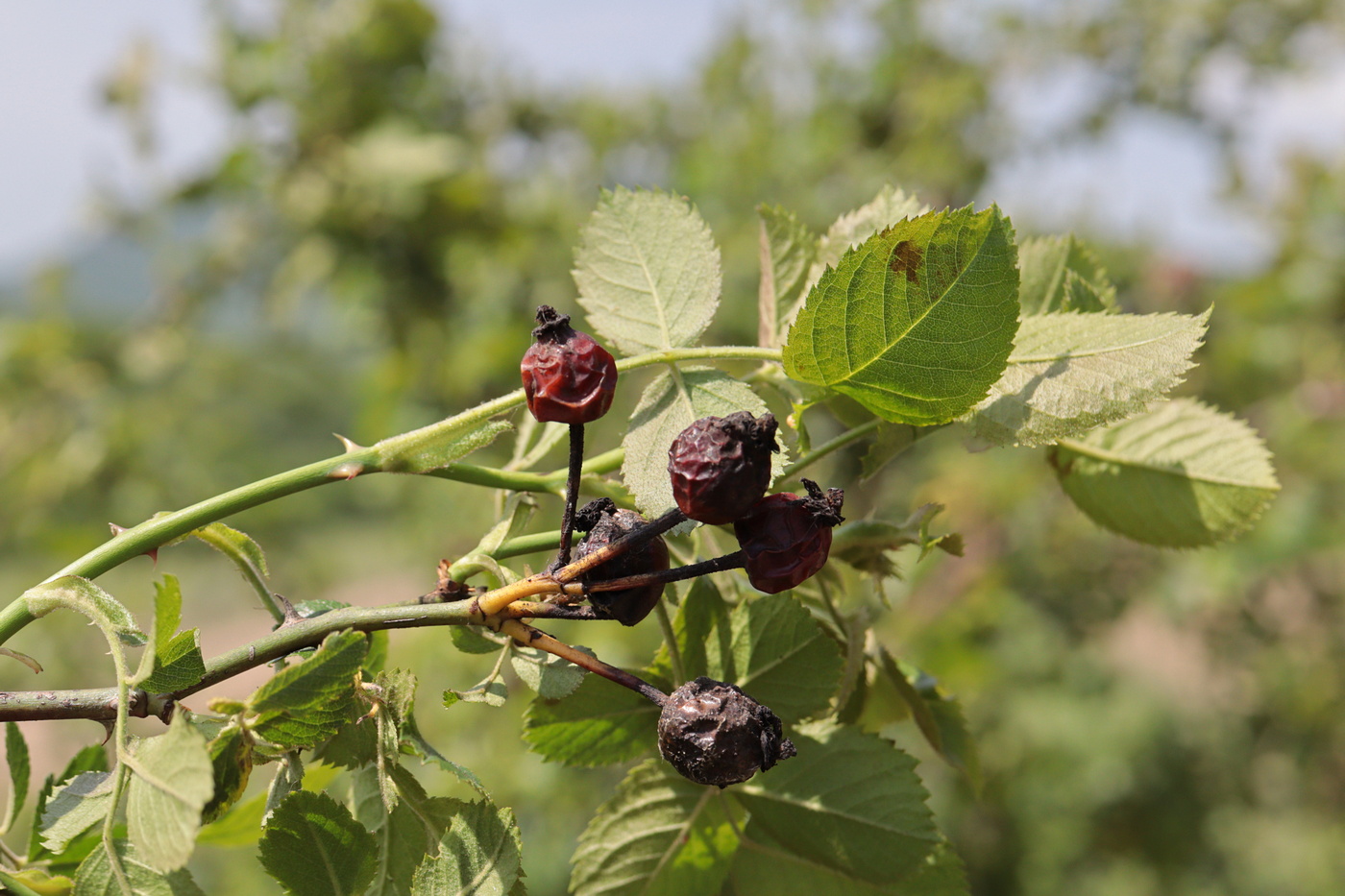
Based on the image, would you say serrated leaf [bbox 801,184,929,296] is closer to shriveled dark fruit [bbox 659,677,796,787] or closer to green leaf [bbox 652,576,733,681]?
green leaf [bbox 652,576,733,681]

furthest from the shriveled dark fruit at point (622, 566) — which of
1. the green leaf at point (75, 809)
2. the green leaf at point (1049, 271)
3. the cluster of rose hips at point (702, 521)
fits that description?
the green leaf at point (1049, 271)

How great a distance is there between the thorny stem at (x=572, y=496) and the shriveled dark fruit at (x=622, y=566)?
0.02 meters

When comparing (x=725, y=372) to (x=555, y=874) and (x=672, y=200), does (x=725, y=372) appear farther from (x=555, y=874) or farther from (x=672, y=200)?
(x=555, y=874)

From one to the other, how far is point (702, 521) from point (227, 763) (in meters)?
0.36

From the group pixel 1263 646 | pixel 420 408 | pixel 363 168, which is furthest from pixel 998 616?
pixel 363 168

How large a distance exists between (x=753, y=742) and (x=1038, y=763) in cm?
453

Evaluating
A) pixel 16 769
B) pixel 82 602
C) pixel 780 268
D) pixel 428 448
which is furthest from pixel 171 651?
pixel 780 268

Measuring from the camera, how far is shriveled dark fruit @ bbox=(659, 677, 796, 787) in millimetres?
592

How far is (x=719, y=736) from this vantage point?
592 millimetres

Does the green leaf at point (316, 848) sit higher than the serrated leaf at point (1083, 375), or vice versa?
the serrated leaf at point (1083, 375)

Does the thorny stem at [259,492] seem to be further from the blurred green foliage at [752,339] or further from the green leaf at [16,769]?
the blurred green foliage at [752,339]

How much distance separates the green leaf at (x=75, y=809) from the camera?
0.64m

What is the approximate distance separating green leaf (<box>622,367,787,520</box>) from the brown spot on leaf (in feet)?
0.48

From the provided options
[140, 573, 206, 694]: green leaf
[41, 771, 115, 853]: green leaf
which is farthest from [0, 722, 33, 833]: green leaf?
[140, 573, 206, 694]: green leaf
